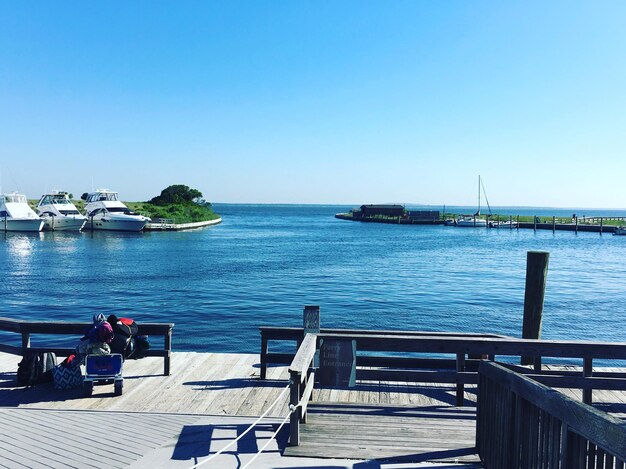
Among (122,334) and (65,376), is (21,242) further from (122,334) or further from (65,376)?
(122,334)

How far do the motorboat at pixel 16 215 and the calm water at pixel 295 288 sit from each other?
15840 mm

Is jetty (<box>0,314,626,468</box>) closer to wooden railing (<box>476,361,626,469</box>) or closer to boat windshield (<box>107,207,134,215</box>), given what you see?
wooden railing (<box>476,361,626,469</box>)

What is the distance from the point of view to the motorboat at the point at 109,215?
271ft

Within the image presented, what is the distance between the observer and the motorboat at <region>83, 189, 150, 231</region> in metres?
82.8

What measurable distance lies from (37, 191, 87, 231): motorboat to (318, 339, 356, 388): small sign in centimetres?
8501

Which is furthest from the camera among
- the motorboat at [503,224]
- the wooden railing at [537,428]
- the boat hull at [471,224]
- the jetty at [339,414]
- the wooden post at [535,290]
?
the boat hull at [471,224]

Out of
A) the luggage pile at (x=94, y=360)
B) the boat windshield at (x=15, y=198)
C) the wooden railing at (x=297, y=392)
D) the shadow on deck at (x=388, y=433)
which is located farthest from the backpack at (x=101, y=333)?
the boat windshield at (x=15, y=198)

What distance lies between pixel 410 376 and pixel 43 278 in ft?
120

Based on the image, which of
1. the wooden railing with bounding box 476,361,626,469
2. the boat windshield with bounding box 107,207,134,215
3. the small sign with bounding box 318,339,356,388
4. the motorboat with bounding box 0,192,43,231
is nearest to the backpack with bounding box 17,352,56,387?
the small sign with bounding box 318,339,356,388

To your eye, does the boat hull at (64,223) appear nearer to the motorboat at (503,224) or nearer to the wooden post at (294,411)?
the motorboat at (503,224)

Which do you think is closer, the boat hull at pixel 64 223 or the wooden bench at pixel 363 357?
the wooden bench at pixel 363 357

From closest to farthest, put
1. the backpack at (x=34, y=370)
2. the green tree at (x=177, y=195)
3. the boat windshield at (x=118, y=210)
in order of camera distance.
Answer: the backpack at (x=34, y=370)
the boat windshield at (x=118, y=210)
the green tree at (x=177, y=195)

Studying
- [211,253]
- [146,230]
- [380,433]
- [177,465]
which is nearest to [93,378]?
[177,465]

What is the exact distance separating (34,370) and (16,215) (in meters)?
81.6
